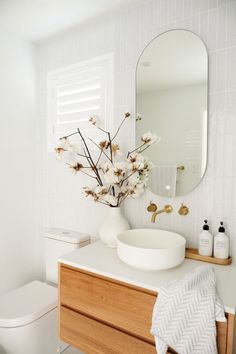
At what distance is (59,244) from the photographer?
1853 millimetres

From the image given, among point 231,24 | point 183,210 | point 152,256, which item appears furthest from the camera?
point 183,210

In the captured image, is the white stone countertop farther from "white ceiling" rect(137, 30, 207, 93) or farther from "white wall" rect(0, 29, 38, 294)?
"white ceiling" rect(137, 30, 207, 93)

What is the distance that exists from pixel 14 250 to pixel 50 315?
2.22ft

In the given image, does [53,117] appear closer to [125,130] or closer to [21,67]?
[21,67]

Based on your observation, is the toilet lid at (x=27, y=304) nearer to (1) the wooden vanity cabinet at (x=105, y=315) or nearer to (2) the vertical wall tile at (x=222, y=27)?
(1) the wooden vanity cabinet at (x=105, y=315)

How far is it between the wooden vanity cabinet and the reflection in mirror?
2.09 ft

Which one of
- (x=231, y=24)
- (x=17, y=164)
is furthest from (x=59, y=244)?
(x=231, y=24)

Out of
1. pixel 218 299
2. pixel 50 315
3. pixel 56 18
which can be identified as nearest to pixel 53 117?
pixel 56 18

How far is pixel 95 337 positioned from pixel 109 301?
0.21m

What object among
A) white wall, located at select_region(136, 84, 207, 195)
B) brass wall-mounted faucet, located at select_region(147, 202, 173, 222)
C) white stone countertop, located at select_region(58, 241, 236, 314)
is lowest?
white stone countertop, located at select_region(58, 241, 236, 314)

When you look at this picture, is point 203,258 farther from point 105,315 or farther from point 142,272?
point 105,315

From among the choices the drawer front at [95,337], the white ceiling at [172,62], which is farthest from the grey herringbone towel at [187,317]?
the white ceiling at [172,62]

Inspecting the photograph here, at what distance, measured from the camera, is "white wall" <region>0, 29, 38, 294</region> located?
194cm

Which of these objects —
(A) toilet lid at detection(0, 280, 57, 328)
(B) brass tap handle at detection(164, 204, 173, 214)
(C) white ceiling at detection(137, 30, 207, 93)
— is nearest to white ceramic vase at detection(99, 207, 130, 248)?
(B) brass tap handle at detection(164, 204, 173, 214)
